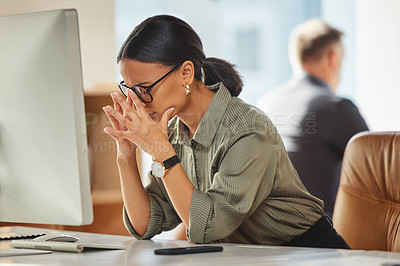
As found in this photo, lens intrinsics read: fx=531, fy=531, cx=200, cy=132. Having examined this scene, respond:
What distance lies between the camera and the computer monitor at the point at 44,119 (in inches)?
37.2

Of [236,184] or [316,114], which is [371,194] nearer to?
[236,184]

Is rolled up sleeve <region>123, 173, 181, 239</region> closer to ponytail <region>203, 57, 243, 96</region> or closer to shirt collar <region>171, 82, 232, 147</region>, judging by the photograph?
shirt collar <region>171, 82, 232, 147</region>

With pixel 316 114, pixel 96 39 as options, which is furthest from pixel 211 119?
pixel 96 39

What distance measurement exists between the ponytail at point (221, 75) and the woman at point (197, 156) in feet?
0.10

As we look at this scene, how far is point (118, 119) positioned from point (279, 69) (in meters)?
2.61

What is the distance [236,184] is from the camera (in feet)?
3.80

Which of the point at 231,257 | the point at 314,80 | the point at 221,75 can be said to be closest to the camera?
the point at 231,257

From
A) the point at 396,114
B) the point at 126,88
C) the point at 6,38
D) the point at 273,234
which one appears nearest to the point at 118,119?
the point at 126,88

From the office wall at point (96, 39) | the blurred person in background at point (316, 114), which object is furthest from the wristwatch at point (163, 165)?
the office wall at point (96, 39)

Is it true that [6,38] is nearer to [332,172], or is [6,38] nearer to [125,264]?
[125,264]

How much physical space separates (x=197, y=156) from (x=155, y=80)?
0.72 ft

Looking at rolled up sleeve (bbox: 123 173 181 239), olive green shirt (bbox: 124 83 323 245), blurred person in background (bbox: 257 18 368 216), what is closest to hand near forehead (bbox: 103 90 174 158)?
olive green shirt (bbox: 124 83 323 245)

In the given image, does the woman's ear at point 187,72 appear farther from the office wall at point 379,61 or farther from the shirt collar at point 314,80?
the office wall at point 379,61

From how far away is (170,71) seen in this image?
1274 millimetres
